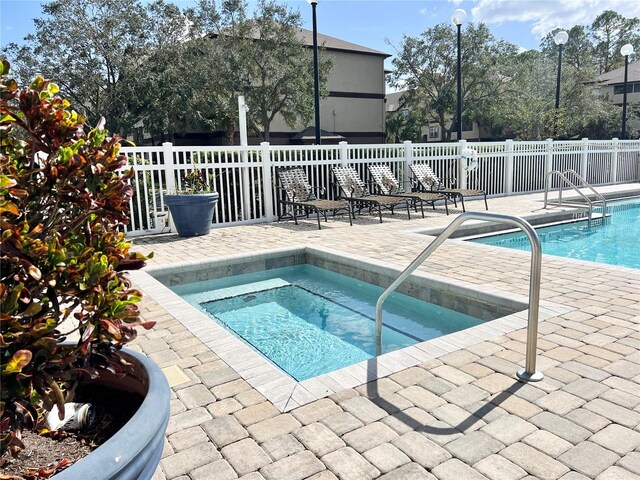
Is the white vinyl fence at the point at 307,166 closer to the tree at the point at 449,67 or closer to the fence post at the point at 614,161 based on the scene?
the fence post at the point at 614,161

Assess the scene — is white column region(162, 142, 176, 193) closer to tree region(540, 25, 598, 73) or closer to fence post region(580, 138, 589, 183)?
fence post region(580, 138, 589, 183)

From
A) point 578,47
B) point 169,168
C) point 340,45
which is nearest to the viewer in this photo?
point 169,168

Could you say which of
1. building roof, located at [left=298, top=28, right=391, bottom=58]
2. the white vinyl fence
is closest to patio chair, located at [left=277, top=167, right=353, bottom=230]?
the white vinyl fence

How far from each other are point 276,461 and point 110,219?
1145mm

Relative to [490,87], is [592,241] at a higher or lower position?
lower

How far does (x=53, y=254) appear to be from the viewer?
1260 mm

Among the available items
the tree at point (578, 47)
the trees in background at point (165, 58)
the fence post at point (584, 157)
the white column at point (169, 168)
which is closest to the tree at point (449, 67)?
the trees in background at point (165, 58)

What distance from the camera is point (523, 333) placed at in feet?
10.6

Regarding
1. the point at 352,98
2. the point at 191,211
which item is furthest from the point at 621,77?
the point at 191,211

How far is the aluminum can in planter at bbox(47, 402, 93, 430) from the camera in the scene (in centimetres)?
156

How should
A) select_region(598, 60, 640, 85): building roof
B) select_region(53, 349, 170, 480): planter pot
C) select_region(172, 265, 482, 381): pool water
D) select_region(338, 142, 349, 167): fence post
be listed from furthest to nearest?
1. select_region(598, 60, 640, 85): building roof
2. select_region(338, 142, 349, 167): fence post
3. select_region(172, 265, 482, 381): pool water
4. select_region(53, 349, 170, 480): planter pot

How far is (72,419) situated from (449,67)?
31.1 meters

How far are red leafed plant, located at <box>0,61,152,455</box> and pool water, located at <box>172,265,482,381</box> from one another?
231 cm

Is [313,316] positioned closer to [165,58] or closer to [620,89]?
[165,58]
